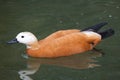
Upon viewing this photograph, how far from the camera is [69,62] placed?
31.9ft

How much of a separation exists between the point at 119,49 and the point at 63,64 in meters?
1.19

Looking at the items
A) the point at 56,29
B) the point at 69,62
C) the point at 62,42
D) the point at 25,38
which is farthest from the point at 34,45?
the point at 56,29

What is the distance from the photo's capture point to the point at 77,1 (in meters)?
13.6

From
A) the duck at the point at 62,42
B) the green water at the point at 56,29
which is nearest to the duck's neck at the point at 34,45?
the duck at the point at 62,42

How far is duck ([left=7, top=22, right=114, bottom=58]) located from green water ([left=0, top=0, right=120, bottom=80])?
127mm

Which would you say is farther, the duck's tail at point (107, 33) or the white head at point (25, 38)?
the duck's tail at point (107, 33)

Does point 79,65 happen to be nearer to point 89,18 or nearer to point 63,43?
point 63,43

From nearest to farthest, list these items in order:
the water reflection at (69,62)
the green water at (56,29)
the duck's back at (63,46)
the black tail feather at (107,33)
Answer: the green water at (56,29), the water reflection at (69,62), the duck's back at (63,46), the black tail feather at (107,33)

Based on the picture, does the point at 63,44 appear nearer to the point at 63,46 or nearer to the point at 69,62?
the point at 63,46

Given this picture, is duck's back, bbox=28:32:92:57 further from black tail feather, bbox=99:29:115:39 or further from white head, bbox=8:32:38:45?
black tail feather, bbox=99:29:115:39

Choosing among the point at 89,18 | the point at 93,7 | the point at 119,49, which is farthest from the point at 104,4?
the point at 119,49

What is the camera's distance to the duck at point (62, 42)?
9.89 m

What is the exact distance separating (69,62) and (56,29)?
5.87ft

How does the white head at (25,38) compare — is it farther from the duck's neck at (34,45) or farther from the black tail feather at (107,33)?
the black tail feather at (107,33)
